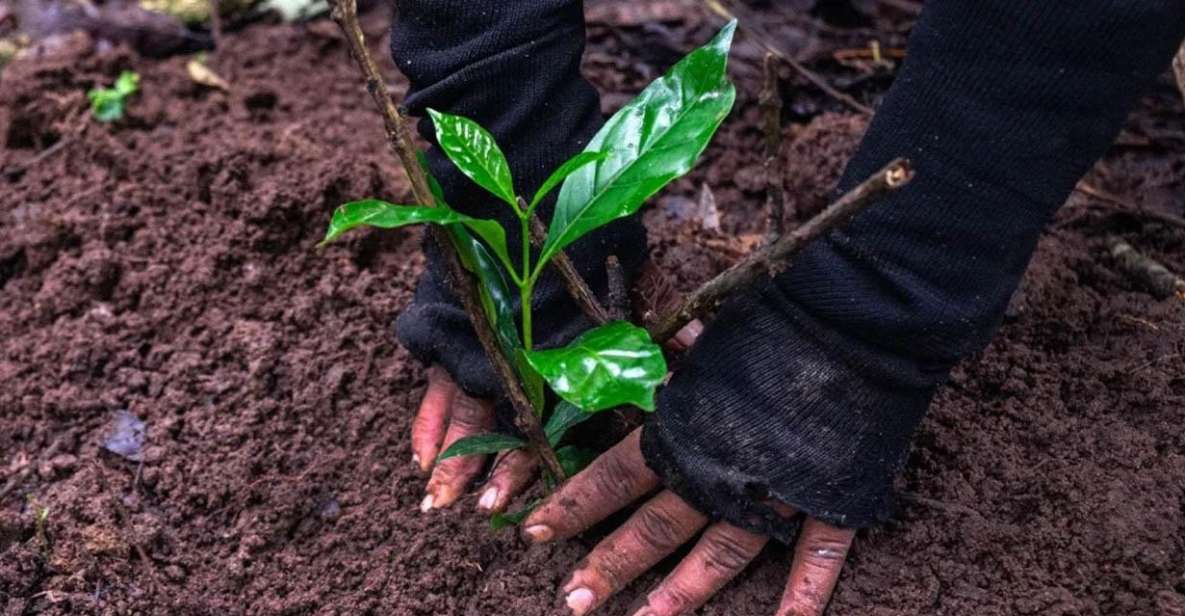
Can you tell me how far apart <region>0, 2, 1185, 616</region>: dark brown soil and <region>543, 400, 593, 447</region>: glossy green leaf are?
194mm

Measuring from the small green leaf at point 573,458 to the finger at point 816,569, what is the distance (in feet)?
1.15

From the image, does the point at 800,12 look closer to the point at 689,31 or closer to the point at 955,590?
the point at 689,31

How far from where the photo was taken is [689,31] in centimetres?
289

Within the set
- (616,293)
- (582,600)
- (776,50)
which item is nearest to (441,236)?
(616,293)

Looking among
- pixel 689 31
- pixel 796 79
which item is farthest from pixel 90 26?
pixel 796 79

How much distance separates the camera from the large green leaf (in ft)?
4.06

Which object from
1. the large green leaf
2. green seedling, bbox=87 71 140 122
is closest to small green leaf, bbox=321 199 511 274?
the large green leaf

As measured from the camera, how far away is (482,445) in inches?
59.2

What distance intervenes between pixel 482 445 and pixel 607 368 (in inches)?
14.7

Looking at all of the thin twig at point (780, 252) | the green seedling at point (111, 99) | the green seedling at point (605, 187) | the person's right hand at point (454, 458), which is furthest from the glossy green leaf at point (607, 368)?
the green seedling at point (111, 99)

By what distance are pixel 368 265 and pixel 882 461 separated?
1.10 metres

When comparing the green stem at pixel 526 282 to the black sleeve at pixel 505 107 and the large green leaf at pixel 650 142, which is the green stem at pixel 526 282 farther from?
the black sleeve at pixel 505 107

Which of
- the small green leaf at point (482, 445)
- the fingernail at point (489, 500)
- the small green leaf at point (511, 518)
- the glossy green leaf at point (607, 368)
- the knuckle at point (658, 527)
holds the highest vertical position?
the glossy green leaf at point (607, 368)

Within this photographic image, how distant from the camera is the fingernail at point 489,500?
1.67m
